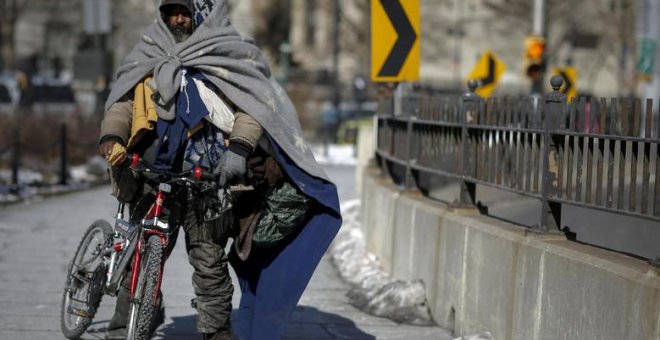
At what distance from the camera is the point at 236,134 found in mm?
6441

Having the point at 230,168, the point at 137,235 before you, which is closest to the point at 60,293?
the point at 137,235

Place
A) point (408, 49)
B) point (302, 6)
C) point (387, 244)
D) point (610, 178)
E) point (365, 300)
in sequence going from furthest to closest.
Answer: point (302, 6)
point (408, 49)
point (387, 244)
point (365, 300)
point (610, 178)

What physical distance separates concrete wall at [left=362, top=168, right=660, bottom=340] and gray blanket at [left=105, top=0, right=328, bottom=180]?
4.14 feet

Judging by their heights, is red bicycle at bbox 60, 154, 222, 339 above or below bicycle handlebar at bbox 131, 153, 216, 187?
below

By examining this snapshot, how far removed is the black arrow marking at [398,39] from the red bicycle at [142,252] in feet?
15.9

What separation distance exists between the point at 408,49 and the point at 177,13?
5170 millimetres

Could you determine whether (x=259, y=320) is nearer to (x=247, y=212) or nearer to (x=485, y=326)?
(x=247, y=212)

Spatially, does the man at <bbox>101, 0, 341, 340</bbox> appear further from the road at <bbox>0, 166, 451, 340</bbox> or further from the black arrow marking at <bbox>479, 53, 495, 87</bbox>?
the black arrow marking at <bbox>479, 53, 495, 87</bbox>

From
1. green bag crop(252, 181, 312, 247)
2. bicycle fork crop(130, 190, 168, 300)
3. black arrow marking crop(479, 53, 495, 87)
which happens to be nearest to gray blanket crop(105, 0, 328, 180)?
green bag crop(252, 181, 312, 247)

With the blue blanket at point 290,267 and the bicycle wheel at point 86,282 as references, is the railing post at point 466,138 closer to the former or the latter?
the blue blanket at point 290,267

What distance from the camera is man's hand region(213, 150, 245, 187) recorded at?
6.36m

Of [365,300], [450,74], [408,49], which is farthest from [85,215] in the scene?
[450,74]

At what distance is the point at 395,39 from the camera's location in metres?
11.6

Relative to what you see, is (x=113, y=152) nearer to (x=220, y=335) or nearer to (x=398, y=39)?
(x=220, y=335)
